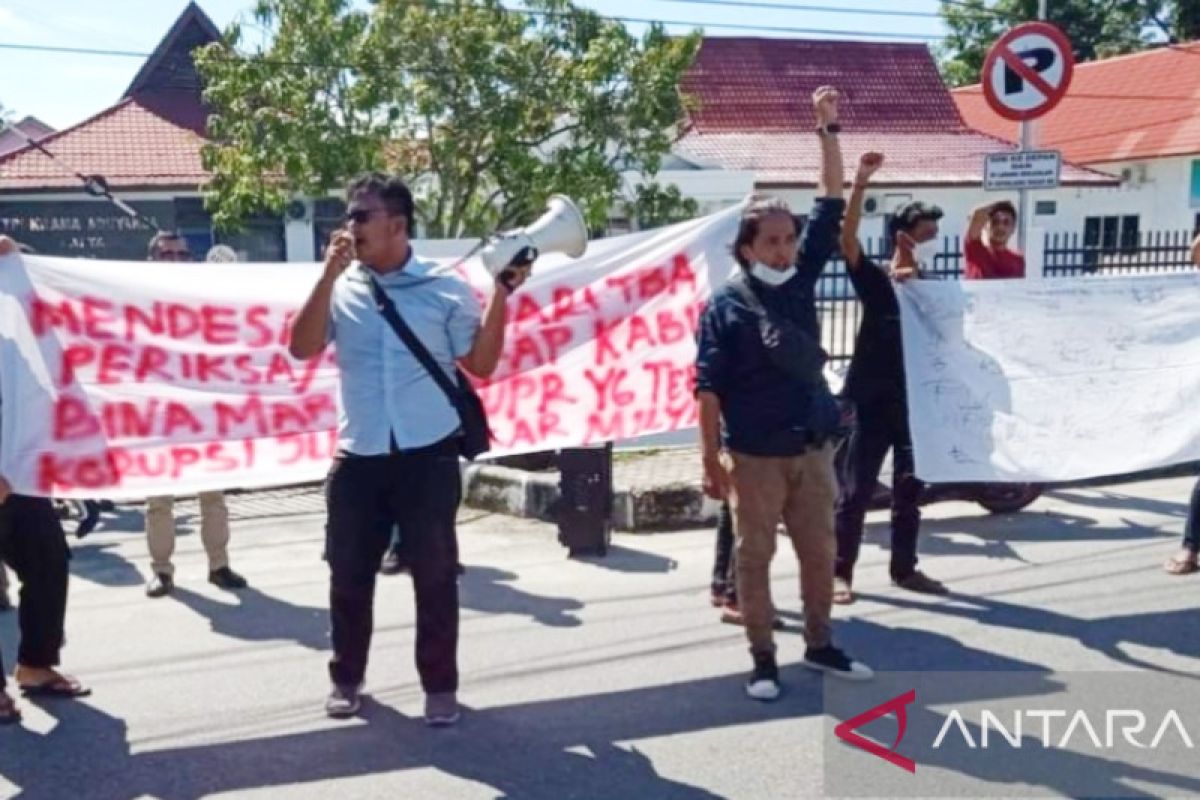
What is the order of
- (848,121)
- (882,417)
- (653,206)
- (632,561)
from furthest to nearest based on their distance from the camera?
(848,121) < (653,206) < (632,561) < (882,417)

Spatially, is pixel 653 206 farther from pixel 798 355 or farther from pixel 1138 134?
pixel 1138 134

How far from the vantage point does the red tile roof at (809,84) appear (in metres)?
31.8

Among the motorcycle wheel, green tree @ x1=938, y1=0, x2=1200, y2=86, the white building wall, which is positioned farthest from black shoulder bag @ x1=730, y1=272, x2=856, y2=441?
green tree @ x1=938, y1=0, x2=1200, y2=86

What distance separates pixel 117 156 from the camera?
21.7 meters

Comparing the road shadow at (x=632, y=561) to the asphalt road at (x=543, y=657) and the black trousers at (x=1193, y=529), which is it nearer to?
the asphalt road at (x=543, y=657)

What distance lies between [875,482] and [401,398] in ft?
8.34

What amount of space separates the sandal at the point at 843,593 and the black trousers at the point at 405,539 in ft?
6.84

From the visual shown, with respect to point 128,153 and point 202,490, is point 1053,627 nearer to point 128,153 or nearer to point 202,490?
point 202,490

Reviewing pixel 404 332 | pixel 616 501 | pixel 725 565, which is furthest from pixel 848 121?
pixel 404 332

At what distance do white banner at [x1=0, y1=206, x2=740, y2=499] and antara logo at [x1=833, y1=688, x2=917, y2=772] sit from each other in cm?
188

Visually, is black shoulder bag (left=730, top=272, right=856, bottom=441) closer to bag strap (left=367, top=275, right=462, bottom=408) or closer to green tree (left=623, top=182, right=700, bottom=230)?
bag strap (left=367, top=275, right=462, bottom=408)

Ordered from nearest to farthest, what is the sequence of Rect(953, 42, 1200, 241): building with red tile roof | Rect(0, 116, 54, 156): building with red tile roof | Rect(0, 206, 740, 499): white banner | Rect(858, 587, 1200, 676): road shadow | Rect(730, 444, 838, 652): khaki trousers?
Rect(730, 444, 838, 652): khaki trousers
Rect(0, 206, 740, 499): white banner
Rect(858, 587, 1200, 676): road shadow
Rect(0, 116, 54, 156): building with red tile roof
Rect(953, 42, 1200, 241): building with red tile roof

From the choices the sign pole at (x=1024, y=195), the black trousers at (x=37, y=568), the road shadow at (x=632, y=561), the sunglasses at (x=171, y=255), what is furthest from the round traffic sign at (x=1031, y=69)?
the black trousers at (x=37, y=568)

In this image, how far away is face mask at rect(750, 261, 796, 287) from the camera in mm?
4457
